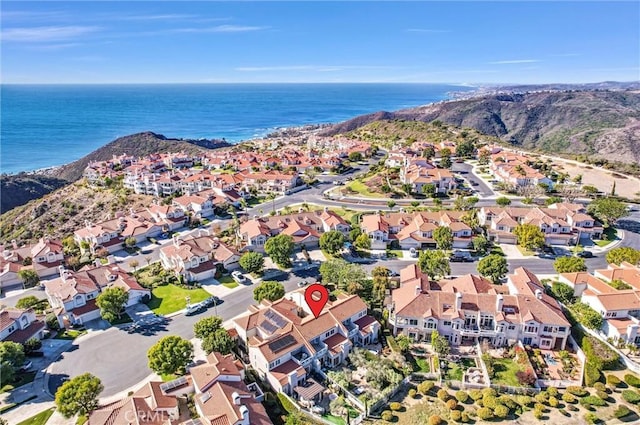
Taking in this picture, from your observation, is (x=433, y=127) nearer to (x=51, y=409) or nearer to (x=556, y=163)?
(x=556, y=163)

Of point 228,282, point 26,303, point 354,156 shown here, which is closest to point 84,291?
point 26,303

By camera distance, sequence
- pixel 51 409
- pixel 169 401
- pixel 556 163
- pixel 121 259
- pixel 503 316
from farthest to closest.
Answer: pixel 556 163 < pixel 121 259 < pixel 503 316 < pixel 51 409 < pixel 169 401

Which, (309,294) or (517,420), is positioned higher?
(309,294)

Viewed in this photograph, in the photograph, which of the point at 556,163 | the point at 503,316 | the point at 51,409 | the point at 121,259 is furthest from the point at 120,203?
the point at 556,163

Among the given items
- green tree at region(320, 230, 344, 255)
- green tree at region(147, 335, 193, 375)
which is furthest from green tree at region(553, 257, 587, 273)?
green tree at region(147, 335, 193, 375)

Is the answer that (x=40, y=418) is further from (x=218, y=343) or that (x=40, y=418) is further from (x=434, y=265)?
(x=434, y=265)

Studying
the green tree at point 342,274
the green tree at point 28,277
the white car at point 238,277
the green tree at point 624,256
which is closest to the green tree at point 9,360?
the green tree at point 28,277

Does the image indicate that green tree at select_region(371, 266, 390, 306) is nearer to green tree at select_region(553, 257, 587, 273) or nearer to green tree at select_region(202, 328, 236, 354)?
green tree at select_region(202, 328, 236, 354)
